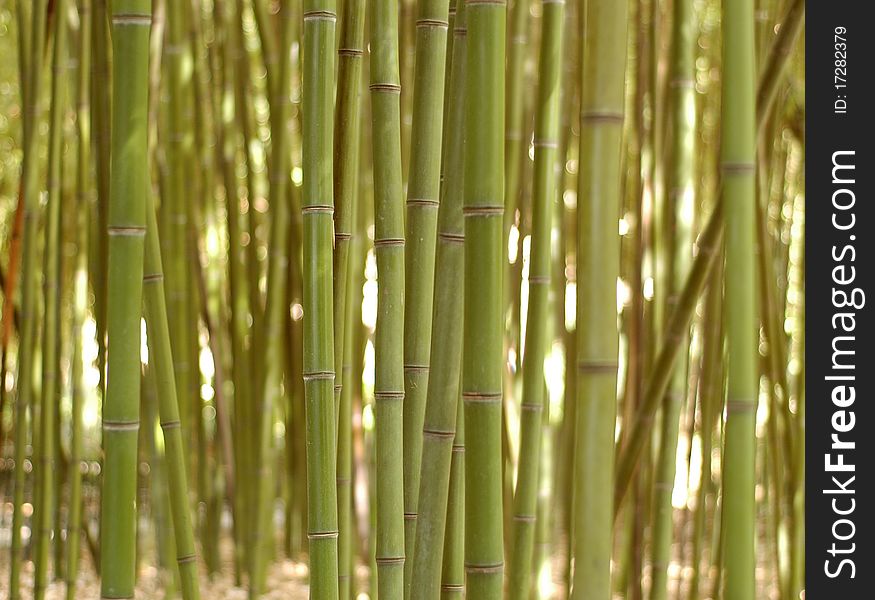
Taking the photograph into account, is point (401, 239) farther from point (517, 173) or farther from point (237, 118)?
point (237, 118)

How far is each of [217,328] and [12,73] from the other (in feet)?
6.15

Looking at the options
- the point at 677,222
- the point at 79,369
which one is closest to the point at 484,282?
the point at 677,222

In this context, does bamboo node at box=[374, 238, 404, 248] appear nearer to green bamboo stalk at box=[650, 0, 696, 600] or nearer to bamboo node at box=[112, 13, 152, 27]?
bamboo node at box=[112, 13, 152, 27]

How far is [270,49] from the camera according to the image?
4.86ft

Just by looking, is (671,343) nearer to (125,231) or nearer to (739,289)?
(739,289)

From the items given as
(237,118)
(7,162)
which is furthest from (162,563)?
(7,162)

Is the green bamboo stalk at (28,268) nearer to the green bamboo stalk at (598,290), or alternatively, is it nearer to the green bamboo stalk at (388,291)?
the green bamboo stalk at (388,291)

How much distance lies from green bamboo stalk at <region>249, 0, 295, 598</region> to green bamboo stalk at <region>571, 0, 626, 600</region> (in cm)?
84

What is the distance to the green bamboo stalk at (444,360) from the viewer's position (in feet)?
2.06

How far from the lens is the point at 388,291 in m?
0.67

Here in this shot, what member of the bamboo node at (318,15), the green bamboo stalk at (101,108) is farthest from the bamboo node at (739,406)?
the green bamboo stalk at (101,108)

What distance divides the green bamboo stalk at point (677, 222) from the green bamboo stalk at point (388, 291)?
1.05ft

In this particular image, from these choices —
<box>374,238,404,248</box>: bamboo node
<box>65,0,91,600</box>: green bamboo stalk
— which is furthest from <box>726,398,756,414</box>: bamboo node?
<box>65,0,91,600</box>: green bamboo stalk
